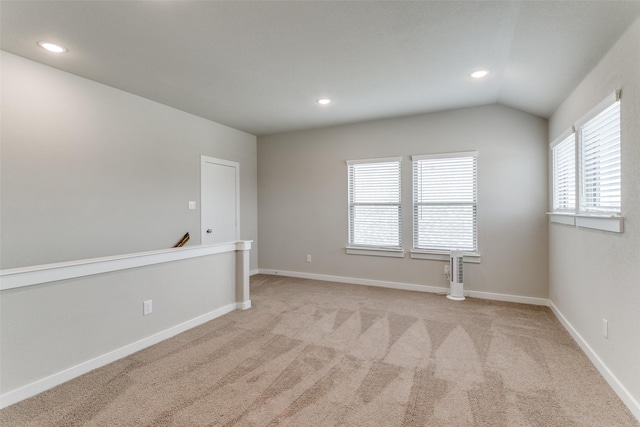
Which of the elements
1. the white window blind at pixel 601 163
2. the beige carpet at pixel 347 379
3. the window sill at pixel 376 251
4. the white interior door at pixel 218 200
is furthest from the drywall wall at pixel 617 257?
the white interior door at pixel 218 200

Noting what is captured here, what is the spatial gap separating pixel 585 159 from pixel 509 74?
1137 mm

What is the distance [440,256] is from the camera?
4.62 metres

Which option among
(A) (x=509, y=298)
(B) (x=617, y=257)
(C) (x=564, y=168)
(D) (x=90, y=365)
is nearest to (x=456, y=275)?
(A) (x=509, y=298)

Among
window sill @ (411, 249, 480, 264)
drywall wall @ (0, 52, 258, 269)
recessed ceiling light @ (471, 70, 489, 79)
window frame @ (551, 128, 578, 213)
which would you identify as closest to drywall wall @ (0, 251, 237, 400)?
drywall wall @ (0, 52, 258, 269)

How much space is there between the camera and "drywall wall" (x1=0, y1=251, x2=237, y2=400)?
2090mm

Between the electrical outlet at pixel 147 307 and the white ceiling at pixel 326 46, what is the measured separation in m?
2.25

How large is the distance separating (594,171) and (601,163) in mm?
169

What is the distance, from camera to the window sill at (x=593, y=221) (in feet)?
7.02

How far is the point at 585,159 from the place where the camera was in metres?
2.83

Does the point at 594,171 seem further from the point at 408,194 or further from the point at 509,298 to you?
the point at 408,194

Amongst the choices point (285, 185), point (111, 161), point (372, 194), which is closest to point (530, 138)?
point (372, 194)

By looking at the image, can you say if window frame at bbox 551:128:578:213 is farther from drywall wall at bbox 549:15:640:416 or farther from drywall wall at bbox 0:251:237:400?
drywall wall at bbox 0:251:237:400

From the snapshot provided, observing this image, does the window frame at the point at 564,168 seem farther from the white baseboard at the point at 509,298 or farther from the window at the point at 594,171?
the white baseboard at the point at 509,298

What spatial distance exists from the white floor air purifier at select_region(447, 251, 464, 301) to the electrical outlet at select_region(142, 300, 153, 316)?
368 centimetres
